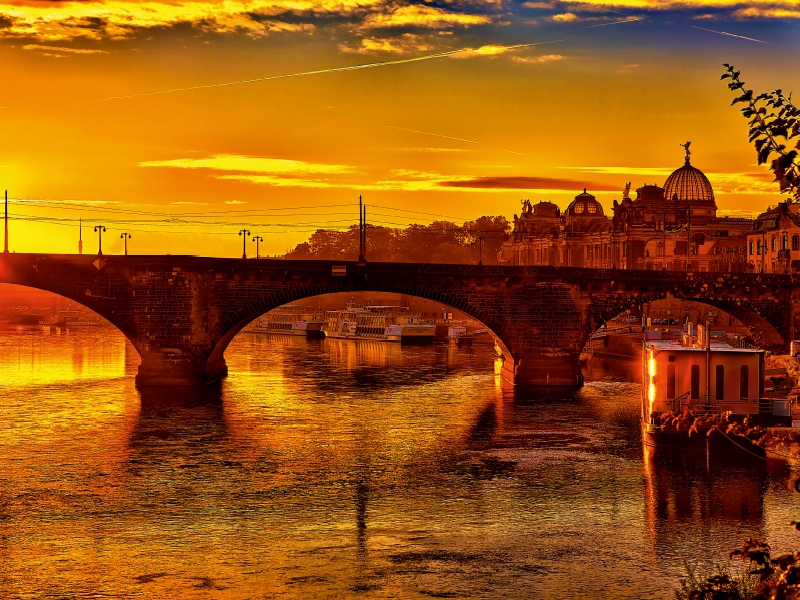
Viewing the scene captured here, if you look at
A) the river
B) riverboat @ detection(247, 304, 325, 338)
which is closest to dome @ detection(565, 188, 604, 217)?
riverboat @ detection(247, 304, 325, 338)

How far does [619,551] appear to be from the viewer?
31.2 metres

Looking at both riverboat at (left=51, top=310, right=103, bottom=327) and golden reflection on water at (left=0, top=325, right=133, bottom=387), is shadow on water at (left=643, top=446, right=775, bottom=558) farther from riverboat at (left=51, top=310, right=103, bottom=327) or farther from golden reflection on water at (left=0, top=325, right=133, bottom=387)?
riverboat at (left=51, top=310, right=103, bottom=327)

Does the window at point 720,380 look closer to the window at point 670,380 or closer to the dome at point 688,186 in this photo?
the window at point 670,380

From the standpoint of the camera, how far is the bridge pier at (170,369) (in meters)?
70.4

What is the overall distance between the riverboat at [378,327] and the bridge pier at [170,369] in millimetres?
60323

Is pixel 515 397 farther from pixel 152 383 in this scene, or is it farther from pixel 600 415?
pixel 152 383

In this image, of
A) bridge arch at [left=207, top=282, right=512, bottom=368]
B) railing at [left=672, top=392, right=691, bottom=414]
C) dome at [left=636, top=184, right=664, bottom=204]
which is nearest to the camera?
railing at [left=672, top=392, right=691, bottom=414]

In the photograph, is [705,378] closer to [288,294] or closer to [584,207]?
[288,294]

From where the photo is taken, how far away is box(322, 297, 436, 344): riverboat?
431 feet

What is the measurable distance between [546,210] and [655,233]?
1646 inches

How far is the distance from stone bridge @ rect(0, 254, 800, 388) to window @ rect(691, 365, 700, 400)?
789 inches

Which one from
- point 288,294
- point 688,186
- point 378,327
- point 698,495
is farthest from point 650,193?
point 698,495

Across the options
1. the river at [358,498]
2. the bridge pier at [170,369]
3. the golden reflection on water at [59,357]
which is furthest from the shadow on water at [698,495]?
the golden reflection on water at [59,357]

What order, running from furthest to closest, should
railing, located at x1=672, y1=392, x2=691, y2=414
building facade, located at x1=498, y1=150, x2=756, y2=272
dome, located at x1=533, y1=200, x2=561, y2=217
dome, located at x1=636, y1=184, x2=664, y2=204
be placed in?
dome, located at x1=533, y1=200, x2=561, y2=217, dome, located at x1=636, y1=184, x2=664, y2=204, building facade, located at x1=498, y1=150, x2=756, y2=272, railing, located at x1=672, y1=392, x2=691, y2=414
